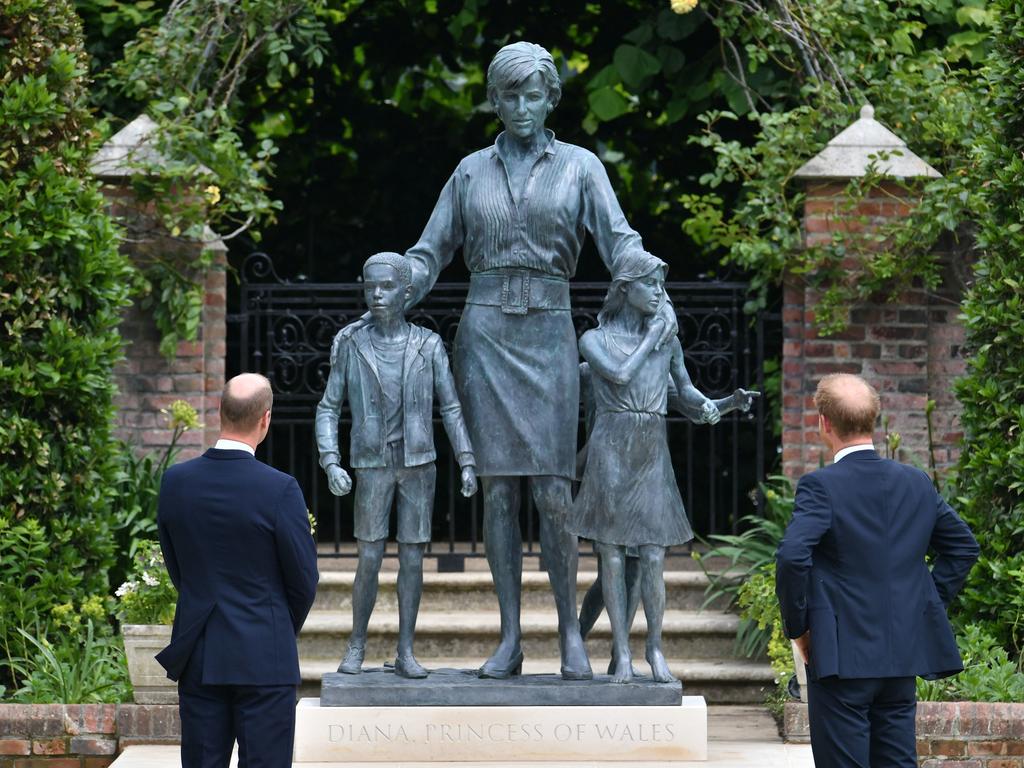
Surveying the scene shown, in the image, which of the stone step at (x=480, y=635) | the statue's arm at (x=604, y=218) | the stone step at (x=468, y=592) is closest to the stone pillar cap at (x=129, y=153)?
the stone step at (x=468, y=592)

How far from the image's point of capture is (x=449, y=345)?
30.6 feet

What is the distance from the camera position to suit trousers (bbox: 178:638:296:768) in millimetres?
4633

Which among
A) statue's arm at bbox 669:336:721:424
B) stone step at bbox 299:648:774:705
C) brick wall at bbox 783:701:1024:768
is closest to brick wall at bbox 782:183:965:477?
stone step at bbox 299:648:774:705

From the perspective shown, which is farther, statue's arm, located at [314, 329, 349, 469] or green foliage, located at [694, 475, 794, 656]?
green foliage, located at [694, 475, 794, 656]

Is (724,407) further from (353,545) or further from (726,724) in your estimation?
(353,545)

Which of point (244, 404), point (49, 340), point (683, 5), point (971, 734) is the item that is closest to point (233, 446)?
point (244, 404)

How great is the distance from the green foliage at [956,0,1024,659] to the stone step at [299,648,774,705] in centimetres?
103

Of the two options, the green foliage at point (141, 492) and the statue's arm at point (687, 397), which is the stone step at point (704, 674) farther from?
the statue's arm at point (687, 397)

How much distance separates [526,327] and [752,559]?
101 inches

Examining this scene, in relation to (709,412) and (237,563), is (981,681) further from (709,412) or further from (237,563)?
(237,563)

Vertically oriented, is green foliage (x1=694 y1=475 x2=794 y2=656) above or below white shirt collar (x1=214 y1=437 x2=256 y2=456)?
below

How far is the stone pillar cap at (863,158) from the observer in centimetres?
846

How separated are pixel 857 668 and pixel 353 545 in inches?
232

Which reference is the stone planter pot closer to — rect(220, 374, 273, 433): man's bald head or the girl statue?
the girl statue
